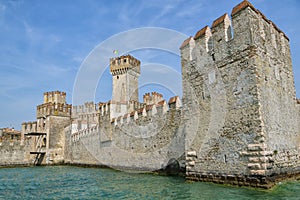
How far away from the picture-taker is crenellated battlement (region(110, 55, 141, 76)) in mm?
37375

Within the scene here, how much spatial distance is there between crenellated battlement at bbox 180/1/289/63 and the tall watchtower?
2763cm

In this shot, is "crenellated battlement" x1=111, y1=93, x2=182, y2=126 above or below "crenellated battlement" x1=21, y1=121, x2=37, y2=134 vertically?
below

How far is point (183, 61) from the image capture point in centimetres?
1019

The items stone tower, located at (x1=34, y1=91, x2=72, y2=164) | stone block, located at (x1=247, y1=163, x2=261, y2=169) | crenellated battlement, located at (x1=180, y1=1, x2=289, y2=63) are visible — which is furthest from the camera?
stone tower, located at (x1=34, y1=91, x2=72, y2=164)

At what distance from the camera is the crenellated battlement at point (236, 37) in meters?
7.54

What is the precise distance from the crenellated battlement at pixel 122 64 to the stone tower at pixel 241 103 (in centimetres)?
2798

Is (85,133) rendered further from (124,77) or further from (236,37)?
(236,37)

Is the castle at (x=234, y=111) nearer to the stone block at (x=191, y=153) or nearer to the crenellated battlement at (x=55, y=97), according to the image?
the stone block at (x=191, y=153)

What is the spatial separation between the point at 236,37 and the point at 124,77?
3025 cm

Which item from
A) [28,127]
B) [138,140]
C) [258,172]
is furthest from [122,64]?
[258,172]

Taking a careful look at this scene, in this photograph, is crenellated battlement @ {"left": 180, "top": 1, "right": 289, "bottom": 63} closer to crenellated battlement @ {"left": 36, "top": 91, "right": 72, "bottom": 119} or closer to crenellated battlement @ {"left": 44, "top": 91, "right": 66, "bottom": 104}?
crenellated battlement @ {"left": 36, "top": 91, "right": 72, "bottom": 119}

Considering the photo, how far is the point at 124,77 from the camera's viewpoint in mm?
37312

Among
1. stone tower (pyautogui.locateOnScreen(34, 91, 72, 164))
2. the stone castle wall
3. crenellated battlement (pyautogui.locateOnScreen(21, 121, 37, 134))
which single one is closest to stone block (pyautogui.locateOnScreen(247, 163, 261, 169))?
the stone castle wall

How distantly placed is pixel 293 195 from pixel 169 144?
→ 6.36 meters
